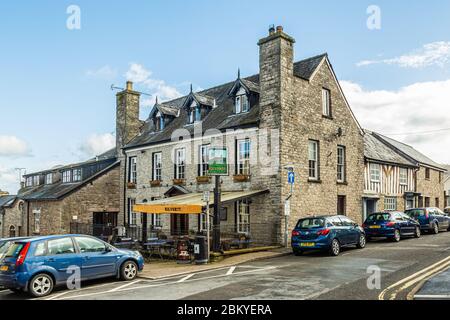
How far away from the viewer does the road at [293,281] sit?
9344 mm

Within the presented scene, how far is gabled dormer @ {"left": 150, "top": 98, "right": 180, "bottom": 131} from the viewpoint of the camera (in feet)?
89.0

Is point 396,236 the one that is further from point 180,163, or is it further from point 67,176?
point 67,176

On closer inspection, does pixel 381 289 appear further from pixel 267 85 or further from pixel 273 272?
pixel 267 85

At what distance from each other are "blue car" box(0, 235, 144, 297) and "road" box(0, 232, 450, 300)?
36 cm

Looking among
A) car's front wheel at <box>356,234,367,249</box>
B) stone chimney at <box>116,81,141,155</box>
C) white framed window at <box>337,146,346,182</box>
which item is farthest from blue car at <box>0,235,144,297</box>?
stone chimney at <box>116,81,141,155</box>

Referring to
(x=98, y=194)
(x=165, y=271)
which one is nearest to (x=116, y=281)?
(x=165, y=271)

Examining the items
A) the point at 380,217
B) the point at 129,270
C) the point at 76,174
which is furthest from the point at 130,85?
the point at 129,270

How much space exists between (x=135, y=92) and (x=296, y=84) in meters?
13.6

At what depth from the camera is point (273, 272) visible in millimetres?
12383

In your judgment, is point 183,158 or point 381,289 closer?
point 381,289

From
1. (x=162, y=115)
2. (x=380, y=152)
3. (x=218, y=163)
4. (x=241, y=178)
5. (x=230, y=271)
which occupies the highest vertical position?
(x=162, y=115)

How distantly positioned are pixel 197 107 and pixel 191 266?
1209 centimetres

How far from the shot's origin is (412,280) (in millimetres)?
10273

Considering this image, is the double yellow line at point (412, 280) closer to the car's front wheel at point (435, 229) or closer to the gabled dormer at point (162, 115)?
the car's front wheel at point (435, 229)
